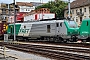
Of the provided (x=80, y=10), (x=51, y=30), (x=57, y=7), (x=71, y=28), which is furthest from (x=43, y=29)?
(x=57, y=7)

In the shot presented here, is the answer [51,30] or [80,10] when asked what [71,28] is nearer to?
[51,30]

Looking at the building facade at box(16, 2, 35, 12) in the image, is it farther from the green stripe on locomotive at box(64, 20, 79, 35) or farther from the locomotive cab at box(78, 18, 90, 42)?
the locomotive cab at box(78, 18, 90, 42)

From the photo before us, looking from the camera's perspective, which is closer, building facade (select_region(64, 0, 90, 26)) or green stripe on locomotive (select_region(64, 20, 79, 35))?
green stripe on locomotive (select_region(64, 20, 79, 35))

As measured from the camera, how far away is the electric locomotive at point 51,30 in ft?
100

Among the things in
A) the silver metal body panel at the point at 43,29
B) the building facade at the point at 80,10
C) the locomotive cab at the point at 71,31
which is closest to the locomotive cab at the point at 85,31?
the locomotive cab at the point at 71,31

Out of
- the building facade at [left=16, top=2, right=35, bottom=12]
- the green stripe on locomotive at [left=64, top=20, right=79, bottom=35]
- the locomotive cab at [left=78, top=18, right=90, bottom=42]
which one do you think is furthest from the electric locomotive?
the building facade at [left=16, top=2, right=35, bottom=12]

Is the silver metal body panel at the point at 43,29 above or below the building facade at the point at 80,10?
below

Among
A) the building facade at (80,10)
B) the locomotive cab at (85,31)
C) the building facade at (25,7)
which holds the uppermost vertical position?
the building facade at (25,7)

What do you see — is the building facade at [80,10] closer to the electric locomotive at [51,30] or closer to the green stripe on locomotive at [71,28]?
the electric locomotive at [51,30]

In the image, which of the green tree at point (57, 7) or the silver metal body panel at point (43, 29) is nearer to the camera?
the silver metal body panel at point (43, 29)

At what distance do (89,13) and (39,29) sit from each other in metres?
31.9

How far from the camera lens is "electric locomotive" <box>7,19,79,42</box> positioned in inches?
1205

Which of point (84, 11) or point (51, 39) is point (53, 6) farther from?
point (51, 39)

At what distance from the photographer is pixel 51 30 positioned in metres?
32.7
